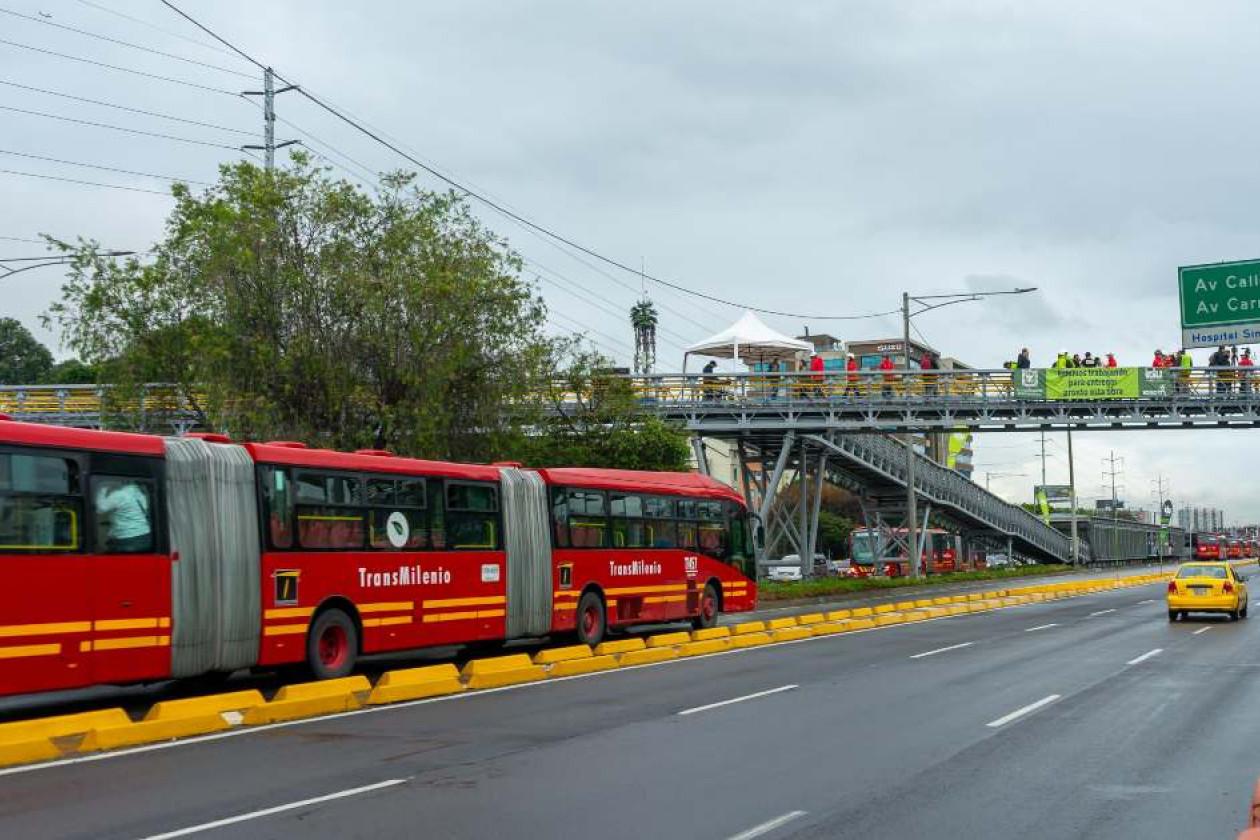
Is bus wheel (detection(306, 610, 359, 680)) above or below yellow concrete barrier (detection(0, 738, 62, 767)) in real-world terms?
above

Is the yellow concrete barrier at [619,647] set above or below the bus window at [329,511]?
below

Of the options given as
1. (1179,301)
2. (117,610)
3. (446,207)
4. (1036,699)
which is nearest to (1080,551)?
(1179,301)

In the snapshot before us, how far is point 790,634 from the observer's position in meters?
26.2

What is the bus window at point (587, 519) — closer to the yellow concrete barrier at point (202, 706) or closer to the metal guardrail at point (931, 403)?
the yellow concrete barrier at point (202, 706)

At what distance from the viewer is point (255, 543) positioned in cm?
1675

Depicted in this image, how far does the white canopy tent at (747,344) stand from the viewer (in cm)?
5762

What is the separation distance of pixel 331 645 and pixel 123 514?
4141mm

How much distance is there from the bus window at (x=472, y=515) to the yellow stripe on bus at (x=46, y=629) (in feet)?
23.4

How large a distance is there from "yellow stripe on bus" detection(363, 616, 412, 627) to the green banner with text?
31120 millimetres

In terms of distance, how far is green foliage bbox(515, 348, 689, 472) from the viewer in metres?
38.8

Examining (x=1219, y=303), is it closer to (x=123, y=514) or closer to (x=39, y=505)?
(x=123, y=514)

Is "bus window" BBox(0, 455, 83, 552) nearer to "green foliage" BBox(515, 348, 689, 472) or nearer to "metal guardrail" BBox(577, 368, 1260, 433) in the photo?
"green foliage" BBox(515, 348, 689, 472)

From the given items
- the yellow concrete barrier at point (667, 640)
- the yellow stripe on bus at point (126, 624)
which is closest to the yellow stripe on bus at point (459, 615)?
the yellow concrete barrier at point (667, 640)

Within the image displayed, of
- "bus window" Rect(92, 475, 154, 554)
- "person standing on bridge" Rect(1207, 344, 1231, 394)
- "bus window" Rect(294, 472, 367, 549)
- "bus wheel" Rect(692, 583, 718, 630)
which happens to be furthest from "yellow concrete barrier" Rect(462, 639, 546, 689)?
"person standing on bridge" Rect(1207, 344, 1231, 394)
